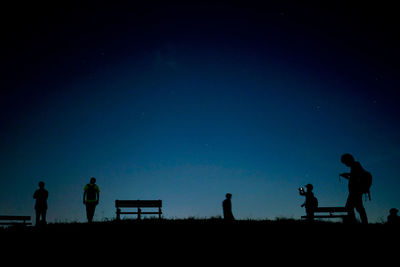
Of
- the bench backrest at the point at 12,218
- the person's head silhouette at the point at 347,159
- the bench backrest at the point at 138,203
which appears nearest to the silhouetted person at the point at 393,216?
the person's head silhouette at the point at 347,159

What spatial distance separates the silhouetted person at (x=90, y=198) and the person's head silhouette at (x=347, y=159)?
965 centimetres

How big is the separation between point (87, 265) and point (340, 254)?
4.57 metres

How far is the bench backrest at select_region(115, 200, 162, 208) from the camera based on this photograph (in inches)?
560

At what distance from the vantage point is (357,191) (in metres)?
8.02

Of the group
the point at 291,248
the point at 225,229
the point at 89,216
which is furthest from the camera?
the point at 89,216

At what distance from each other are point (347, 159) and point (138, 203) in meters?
10.6

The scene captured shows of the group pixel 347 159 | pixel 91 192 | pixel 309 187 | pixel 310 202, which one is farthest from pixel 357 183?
pixel 91 192

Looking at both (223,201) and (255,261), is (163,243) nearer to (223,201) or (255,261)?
(255,261)

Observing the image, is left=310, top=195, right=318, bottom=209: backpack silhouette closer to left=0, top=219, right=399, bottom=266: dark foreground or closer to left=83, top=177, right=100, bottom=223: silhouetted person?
left=0, top=219, right=399, bottom=266: dark foreground

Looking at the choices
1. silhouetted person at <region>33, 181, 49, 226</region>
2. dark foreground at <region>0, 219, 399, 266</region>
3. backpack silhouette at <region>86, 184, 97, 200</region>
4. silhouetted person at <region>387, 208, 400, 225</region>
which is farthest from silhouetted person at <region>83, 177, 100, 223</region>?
silhouetted person at <region>387, 208, 400, 225</region>

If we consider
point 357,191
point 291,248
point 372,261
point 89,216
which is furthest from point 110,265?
point 89,216

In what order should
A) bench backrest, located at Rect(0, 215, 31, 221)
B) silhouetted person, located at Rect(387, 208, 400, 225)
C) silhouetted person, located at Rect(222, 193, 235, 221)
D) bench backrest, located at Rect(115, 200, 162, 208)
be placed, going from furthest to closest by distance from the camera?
bench backrest, located at Rect(0, 215, 31, 221) → bench backrest, located at Rect(115, 200, 162, 208) → silhouetted person, located at Rect(222, 193, 235, 221) → silhouetted person, located at Rect(387, 208, 400, 225)

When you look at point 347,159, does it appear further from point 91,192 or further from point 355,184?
point 91,192

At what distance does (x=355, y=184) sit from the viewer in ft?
26.3
